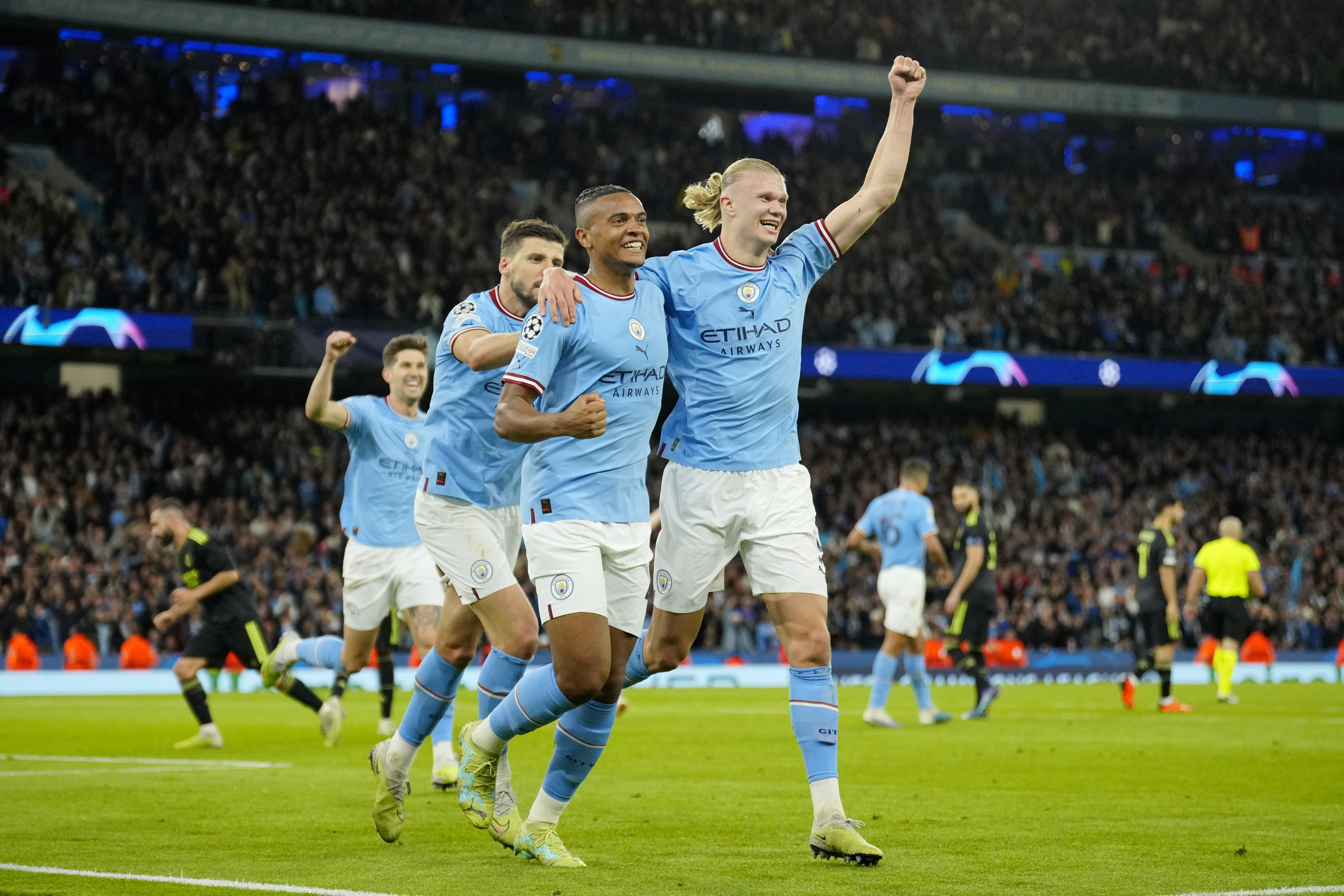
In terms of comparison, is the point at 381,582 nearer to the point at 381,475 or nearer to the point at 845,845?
the point at 381,475

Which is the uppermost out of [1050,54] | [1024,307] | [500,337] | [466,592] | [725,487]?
[1050,54]

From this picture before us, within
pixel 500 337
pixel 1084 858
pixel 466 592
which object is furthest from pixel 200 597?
pixel 1084 858

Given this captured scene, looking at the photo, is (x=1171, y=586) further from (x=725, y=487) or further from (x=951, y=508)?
(x=951, y=508)

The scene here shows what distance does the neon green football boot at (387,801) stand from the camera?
7035 millimetres

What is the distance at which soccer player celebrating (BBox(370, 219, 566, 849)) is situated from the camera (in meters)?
7.38

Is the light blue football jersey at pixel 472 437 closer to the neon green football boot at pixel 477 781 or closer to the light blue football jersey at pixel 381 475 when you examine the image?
the neon green football boot at pixel 477 781

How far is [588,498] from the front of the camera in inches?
250

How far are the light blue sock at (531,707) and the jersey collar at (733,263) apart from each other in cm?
190

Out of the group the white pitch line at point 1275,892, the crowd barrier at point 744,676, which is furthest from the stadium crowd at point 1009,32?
the white pitch line at point 1275,892

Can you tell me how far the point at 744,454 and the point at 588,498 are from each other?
78cm

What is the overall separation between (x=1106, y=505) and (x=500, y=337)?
30.0m

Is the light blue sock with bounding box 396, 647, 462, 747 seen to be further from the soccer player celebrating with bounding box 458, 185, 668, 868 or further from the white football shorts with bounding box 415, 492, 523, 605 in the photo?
the soccer player celebrating with bounding box 458, 185, 668, 868

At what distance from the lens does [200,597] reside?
13.0 metres

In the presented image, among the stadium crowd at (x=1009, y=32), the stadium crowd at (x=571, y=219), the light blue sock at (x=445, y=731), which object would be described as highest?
the stadium crowd at (x=1009, y=32)
